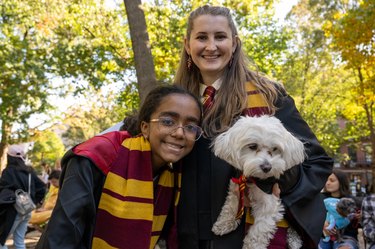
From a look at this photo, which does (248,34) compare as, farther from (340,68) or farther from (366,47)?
(340,68)

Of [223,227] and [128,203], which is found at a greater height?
[128,203]

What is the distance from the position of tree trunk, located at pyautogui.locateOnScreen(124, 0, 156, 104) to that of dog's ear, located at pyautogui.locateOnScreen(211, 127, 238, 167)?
3.87m

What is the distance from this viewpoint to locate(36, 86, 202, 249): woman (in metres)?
1.91

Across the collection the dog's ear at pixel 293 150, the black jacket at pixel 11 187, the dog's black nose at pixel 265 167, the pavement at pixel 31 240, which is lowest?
the pavement at pixel 31 240

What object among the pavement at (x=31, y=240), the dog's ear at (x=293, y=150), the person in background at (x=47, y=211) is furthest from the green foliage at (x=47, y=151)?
the dog's ear at (x=293, y=150)

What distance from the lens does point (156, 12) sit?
1266 centimetres

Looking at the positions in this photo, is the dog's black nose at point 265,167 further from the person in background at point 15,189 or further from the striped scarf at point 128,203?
the person in background at point 15,189

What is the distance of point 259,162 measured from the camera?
2.11 meters

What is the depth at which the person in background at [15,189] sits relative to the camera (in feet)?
22.7

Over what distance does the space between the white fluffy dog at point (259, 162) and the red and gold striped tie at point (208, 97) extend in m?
0.27

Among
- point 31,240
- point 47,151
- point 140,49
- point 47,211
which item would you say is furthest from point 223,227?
point 47,151

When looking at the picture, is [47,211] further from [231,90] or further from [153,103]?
[231,90]

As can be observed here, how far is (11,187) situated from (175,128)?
5.79 meters

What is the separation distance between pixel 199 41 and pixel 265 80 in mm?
471
